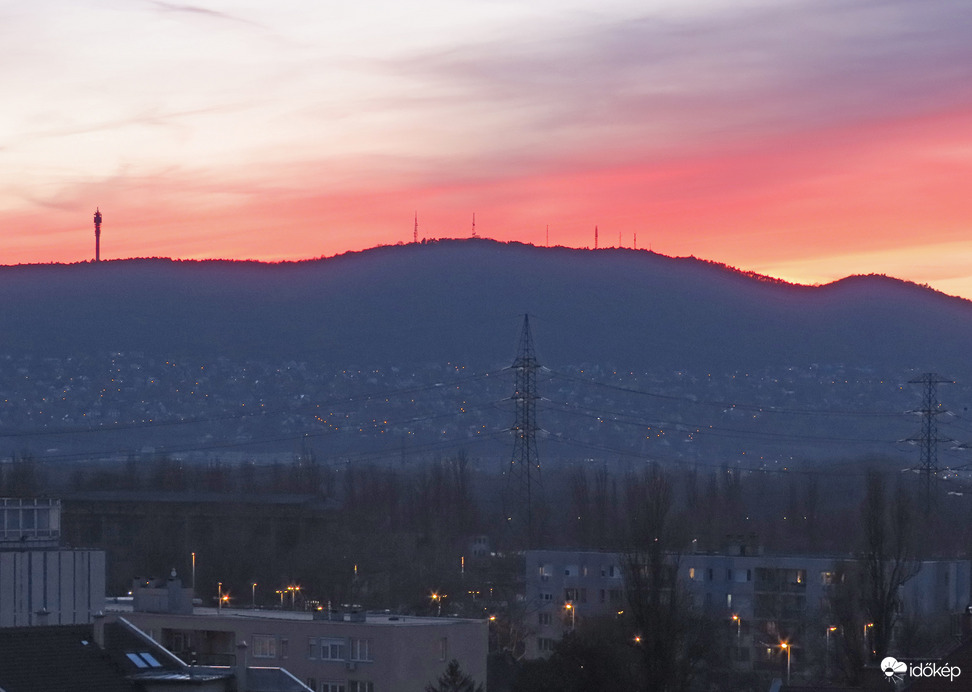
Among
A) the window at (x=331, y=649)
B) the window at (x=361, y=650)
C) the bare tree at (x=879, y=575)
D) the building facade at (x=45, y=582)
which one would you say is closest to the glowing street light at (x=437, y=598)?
the bare tree at (x=879, y=575)

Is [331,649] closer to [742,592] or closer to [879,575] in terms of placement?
[879,575]

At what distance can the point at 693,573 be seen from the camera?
220 feet

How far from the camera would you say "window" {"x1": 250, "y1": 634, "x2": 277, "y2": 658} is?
42375 mm

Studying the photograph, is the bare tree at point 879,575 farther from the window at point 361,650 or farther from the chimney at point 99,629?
the chimney at point 99,629

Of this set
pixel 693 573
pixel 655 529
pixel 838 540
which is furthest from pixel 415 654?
pixel 838 540

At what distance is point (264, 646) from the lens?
1672 inches

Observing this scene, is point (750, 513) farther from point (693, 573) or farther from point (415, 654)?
point (415, 654)

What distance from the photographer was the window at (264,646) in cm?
4238

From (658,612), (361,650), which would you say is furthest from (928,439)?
(361,650)

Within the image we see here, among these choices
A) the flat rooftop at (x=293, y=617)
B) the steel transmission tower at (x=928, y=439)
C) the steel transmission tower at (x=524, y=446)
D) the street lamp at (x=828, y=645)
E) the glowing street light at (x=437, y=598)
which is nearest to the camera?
the flat rooftop at (x=293, y=617)

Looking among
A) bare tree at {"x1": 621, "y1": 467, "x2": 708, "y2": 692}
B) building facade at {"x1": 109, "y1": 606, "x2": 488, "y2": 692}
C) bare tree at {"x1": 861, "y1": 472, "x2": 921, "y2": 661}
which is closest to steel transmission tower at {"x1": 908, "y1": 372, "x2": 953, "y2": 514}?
bare tree at {"x1": 861, "y1": 472, "x2": 921, "y2": 661}

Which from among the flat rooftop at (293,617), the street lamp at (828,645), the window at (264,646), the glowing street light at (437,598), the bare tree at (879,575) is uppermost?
the bare tree at (879,575)

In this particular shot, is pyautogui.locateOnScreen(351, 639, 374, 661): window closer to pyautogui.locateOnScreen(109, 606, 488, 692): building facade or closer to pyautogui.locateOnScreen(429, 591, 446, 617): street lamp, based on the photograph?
pyautogui.locateOnScreen(109, 606, 488, 692): building facade

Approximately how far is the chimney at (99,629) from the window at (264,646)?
19.2 metres
